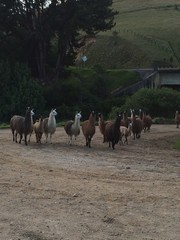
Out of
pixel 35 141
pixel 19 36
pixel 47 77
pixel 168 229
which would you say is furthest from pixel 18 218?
pixel 47 77

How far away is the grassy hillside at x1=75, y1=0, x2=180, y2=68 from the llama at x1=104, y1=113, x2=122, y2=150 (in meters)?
66.4

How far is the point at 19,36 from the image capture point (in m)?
57.3

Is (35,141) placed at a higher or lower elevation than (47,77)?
lower

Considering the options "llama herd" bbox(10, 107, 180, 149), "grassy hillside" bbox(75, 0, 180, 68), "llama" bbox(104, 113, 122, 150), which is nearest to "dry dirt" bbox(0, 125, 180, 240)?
"llama" bbox(104, 113, 122, 150)

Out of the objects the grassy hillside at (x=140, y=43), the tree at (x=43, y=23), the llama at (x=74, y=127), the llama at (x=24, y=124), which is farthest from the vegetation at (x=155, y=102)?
the grassy hillside at (x=140, y=43)

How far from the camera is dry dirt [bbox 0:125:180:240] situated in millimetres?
11312

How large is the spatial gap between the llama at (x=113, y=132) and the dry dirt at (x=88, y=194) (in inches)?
44.2

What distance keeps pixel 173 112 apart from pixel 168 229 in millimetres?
45217

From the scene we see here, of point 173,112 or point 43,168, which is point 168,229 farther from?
point 173,112

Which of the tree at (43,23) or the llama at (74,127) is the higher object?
the tree at (43,23)

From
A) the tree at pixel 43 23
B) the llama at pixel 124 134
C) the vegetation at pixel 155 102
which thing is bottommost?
the llama at pixel 124 134

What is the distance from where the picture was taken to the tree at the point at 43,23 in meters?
56.8

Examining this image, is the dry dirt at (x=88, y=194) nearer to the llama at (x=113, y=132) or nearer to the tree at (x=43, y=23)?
the llama at (x=113, y=132)

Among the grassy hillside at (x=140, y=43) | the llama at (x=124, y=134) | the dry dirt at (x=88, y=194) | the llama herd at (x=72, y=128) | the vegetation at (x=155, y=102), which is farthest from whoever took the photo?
the grassy hillside at (x=140, y=43)
